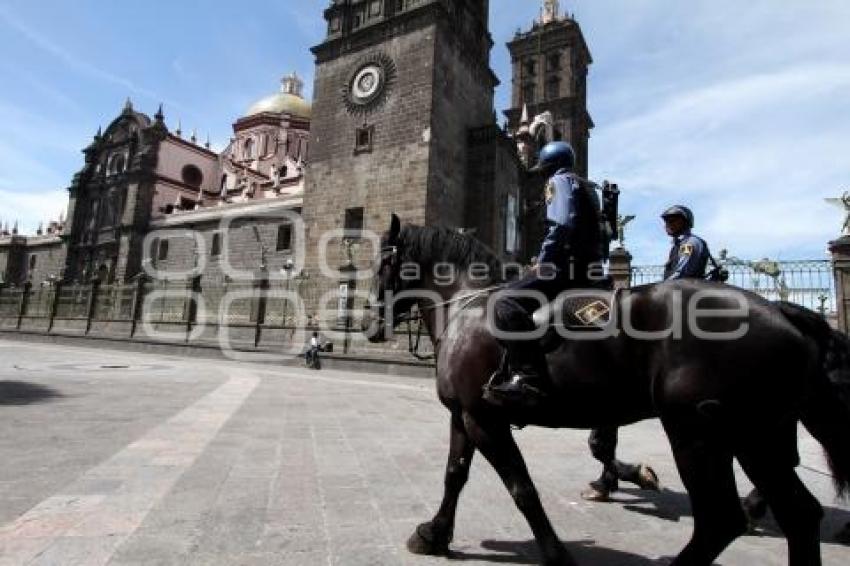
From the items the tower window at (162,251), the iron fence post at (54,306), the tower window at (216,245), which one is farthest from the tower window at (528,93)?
the iron fence post at (54,306)

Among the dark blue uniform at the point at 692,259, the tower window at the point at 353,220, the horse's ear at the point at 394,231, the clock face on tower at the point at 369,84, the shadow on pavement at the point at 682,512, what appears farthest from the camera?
the clock face on tower at the point at 369,84

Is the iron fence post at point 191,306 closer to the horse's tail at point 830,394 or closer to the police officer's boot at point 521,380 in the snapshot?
the police officer's boot at point 521,380

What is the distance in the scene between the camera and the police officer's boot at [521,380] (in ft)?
10.6

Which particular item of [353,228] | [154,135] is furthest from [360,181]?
[154,135]

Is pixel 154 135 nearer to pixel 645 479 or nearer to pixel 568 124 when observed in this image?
pixel 568 124

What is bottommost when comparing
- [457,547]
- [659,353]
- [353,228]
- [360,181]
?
[457,547]

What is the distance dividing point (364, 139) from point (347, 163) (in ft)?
4.60

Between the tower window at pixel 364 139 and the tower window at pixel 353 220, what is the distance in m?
2.85

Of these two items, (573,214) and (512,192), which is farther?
(512,192)

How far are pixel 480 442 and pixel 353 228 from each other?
24357 mm

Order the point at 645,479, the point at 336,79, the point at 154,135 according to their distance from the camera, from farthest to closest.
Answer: the point at 154,135, the point at 336,79, the point at 645,479

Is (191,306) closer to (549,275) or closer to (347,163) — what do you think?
(347,163)

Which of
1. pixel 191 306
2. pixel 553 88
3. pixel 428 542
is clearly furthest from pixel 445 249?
pixel 553 88

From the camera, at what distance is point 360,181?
27.4 meters
